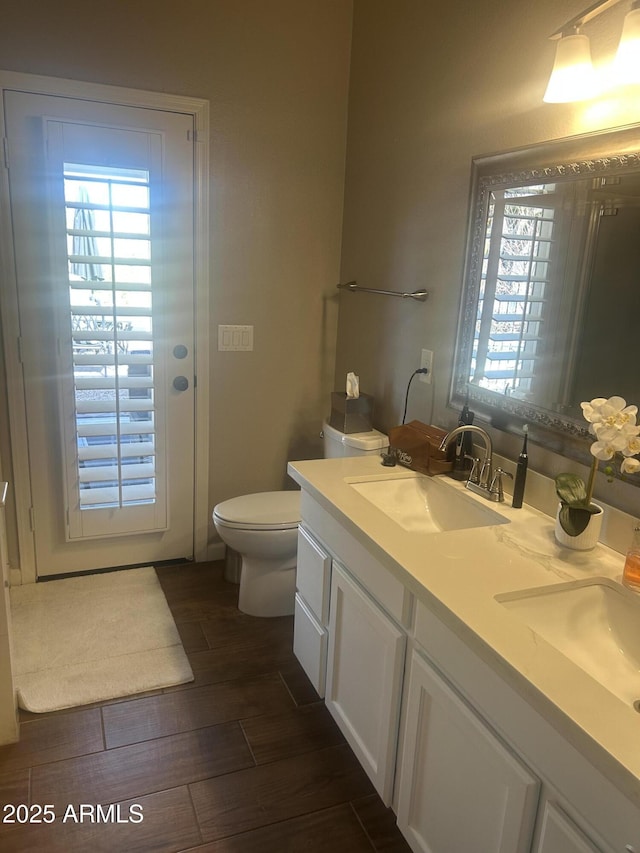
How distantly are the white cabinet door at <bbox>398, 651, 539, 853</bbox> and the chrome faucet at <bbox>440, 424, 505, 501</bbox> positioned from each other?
620 mm

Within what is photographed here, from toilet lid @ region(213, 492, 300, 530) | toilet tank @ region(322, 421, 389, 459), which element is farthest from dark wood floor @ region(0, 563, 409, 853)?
toilet tank @ region(322, 421, 389, 459)

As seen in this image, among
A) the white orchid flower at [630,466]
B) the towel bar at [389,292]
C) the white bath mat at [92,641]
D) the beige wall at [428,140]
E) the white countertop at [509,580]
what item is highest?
the beige wall at [428,140]

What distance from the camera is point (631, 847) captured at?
0.89 meters

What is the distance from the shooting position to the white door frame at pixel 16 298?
2482 mm

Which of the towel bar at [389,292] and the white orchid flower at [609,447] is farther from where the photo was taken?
the towel bar at [389,292]

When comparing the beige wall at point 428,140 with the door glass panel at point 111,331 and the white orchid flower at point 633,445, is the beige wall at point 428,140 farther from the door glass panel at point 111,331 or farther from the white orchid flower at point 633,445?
the door glass panel at point 111,331

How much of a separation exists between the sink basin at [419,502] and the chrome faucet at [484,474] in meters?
0.05

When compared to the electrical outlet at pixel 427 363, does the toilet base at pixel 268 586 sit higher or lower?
lower

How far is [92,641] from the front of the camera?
8.14 ft

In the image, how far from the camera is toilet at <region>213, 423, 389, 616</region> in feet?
8.31

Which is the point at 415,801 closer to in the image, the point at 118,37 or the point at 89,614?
the point at 89,614

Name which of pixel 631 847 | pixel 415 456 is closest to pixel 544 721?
pixel 631 847

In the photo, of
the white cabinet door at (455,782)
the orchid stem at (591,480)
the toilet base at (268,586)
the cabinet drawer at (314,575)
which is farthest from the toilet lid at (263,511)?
the orchid stem at (591,480)

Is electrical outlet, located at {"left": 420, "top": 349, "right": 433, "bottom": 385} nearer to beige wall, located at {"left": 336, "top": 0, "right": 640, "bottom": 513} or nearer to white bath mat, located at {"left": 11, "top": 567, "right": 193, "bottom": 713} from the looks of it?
beige wall, located at {"left": 336, "top": 0, "right": 640, "bottom": 513}
